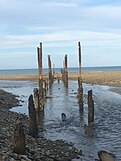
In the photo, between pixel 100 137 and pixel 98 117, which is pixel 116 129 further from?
pixel 98 117

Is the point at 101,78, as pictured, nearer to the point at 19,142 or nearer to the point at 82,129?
the point at 82,129

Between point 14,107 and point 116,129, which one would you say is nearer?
point 116,129

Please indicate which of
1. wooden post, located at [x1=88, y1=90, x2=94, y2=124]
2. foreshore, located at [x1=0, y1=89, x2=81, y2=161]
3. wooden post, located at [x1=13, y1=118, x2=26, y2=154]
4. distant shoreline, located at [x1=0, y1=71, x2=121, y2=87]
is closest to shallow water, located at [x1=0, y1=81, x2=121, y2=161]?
wooden post, located at [x1=88, y1=90, x2=94, y2=124]

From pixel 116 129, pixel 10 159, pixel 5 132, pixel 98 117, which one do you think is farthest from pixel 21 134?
pixel 98 117

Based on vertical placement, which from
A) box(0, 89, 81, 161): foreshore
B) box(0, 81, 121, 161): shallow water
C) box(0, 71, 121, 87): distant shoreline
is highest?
box(0, 89, 81, 161): foreshore

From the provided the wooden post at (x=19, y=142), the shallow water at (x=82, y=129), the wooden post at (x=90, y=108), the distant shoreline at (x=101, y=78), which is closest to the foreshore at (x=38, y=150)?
the wooden post at (x=19, y=142)

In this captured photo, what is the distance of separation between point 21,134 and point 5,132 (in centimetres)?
425

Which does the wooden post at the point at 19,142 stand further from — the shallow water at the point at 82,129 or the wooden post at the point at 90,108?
the wooden post at the point at 90,108

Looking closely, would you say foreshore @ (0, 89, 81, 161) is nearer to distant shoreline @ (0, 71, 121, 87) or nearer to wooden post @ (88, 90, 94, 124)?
wooden post @ (88, 90, 94, 124)

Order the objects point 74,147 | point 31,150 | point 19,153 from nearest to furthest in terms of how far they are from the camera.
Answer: point 19,153 → point 31,150 → point 74,147

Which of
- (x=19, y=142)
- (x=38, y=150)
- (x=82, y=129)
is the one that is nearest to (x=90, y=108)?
(x=82, y=129)

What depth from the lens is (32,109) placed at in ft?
66.6

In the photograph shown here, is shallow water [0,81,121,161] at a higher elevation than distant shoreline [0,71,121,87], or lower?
higher

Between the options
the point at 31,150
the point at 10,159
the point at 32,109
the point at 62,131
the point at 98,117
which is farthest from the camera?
the point at 98,117
